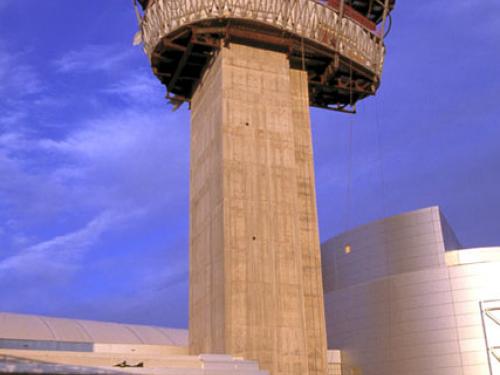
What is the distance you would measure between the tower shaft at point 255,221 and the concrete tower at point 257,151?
2.7 inches

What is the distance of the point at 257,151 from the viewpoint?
42219mm

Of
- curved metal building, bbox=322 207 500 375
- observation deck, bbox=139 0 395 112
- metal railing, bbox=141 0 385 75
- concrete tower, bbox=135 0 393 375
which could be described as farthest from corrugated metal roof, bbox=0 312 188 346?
metal railing, bbox=141 0 385 75

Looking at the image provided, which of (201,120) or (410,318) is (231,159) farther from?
(410,318)

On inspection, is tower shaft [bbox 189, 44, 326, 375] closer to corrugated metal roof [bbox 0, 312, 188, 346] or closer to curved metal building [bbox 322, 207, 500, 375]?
curved metal building [bbox 322, 207, 500, 375]

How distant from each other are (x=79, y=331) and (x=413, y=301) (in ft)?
91.8

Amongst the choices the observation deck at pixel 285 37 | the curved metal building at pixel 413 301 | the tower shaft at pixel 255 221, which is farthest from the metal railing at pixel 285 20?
the curved metal building at pixel 413 301

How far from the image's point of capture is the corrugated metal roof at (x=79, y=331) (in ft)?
179

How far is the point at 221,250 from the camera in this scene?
3956 centimetres

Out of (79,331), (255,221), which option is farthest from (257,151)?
(79,331)

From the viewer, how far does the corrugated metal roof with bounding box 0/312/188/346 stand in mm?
54531

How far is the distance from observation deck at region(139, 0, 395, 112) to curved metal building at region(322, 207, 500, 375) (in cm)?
1130

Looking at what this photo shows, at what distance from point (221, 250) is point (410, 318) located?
16949 mm

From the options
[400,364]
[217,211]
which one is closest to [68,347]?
[217,211]

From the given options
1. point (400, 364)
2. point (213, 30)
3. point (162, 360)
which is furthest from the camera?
point (400, 364)
